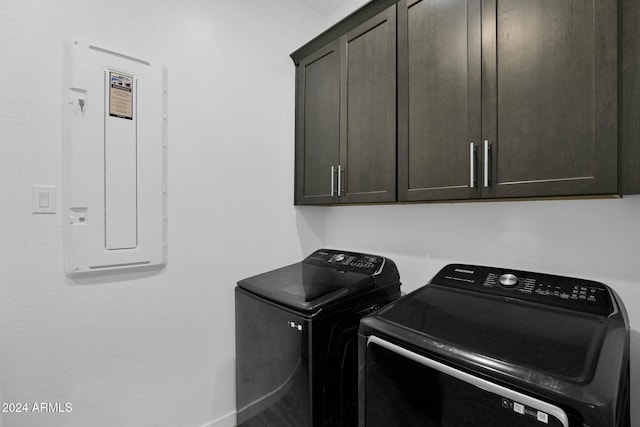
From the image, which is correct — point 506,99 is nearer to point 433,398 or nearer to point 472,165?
point 472,165

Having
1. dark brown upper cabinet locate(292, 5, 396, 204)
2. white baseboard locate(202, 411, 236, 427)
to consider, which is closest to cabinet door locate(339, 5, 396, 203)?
dark brown upper cabinet locate(292, 5, 396, 204)

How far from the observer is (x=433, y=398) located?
2.86 ft

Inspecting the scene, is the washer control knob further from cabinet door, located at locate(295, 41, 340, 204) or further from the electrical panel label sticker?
the electrical panel label sticker

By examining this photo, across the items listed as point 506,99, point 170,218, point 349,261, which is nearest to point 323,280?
point 349,261

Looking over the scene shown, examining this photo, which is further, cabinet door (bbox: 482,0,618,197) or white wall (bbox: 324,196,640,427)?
white wall (bbox: 324,196,640,427)

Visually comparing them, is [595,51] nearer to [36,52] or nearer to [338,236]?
[338,236]

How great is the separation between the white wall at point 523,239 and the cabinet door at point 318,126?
0.37 meters

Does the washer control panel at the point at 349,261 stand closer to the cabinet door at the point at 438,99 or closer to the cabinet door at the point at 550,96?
the cabinet door at the point at 438,99

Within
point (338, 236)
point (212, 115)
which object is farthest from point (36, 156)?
point (338, 236)

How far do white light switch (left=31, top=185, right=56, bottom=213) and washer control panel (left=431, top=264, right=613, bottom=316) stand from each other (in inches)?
67.6

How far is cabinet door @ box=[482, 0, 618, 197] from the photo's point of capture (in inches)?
37.5

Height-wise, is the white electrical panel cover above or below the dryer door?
above

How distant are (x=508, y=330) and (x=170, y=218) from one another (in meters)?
1.62

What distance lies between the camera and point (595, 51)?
3.16 feet
